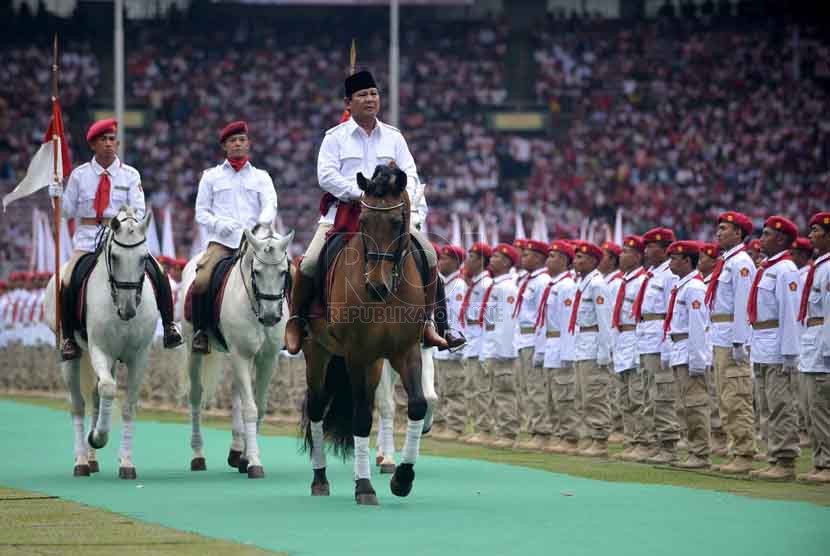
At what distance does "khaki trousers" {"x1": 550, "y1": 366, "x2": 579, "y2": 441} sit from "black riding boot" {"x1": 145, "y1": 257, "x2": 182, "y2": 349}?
504cm

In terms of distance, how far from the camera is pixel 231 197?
1586 cm

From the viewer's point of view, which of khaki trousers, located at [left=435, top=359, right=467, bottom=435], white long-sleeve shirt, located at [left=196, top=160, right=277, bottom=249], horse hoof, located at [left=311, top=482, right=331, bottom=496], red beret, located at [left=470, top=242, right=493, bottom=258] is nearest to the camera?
horse hoof, located at [left=311, top=482, right=331, bottom=496]

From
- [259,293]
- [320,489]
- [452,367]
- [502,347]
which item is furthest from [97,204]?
[452,367]

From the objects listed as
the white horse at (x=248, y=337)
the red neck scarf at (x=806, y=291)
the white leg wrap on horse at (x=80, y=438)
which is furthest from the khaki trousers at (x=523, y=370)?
the white leg wrap on horse at (x=80, y=438)

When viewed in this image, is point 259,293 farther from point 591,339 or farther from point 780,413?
point 591,339

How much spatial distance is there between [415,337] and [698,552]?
3.47 meters

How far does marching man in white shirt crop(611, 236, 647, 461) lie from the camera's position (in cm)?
1698

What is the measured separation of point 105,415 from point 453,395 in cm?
729

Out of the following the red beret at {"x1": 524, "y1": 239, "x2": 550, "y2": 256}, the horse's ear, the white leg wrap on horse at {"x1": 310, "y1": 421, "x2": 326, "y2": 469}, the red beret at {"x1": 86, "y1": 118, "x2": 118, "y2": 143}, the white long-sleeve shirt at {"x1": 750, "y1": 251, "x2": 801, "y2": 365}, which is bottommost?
the white leg wrap on horse at {"x1": 310, "y1": 421, "x2": 326, "y2": 469}

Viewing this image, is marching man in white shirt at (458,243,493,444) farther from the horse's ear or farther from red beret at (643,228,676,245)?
the horse's ear

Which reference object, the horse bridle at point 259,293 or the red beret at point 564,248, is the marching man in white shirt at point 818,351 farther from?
the red beret at point 564,248

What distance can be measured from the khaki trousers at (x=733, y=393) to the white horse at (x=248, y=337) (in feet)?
14.1

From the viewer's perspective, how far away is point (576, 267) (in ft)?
59.2

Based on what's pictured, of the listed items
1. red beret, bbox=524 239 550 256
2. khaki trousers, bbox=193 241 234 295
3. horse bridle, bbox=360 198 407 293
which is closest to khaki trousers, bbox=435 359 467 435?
red beret, bbox=524 239 550 256
